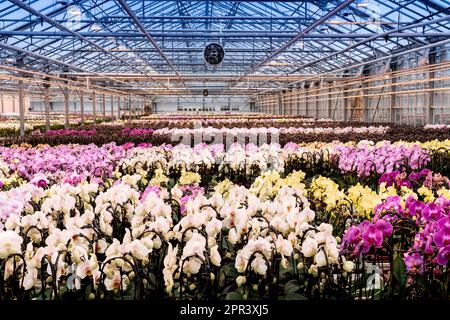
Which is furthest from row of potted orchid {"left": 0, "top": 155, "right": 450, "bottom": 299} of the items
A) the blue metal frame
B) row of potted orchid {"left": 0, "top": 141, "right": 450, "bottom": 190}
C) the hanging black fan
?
the blue metal frame

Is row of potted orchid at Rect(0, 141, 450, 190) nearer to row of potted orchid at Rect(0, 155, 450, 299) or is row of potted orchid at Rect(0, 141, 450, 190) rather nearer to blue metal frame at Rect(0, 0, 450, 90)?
row of potted orchid at Rect(0, 155, 450, 299)

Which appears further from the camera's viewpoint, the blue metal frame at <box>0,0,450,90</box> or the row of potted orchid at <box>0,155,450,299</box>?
the blue metal frame at <box>0,0,450,90</box>

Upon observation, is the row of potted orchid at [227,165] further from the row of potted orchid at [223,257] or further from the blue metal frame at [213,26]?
the blue metal frame at [213,26]

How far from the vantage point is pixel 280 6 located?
2038cm

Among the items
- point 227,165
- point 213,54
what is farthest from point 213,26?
point 227,165

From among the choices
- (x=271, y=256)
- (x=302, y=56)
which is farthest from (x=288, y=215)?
(x=302, y=56)

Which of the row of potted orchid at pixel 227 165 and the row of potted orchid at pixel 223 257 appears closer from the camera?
the row of potted orchid at pixel 223 257

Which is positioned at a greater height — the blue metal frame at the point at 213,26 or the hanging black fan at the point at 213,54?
the blue metal frame at the point at 213,26

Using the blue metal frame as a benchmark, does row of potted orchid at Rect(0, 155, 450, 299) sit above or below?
below

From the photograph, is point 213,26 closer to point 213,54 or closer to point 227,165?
point 213,54

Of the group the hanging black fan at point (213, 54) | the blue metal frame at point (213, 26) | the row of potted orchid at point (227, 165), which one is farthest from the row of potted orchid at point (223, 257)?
the blue metal frame at point (213, 26)

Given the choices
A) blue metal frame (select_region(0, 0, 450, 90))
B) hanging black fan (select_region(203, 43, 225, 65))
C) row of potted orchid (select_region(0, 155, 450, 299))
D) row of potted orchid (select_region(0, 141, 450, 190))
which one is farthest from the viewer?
blue metal frame (select_region(0, 0, 450, 90))
